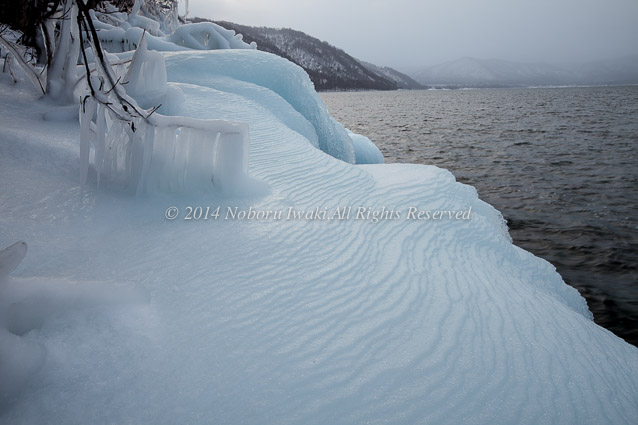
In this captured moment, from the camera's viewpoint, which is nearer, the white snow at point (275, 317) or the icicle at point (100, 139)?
the white snow at point (275, 317)

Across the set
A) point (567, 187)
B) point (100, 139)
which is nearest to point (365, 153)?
point (567, 187)

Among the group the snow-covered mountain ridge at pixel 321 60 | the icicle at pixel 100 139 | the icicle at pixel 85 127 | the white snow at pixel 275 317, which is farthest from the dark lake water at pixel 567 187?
the snow-covered mountain ridge at pixel 321 60

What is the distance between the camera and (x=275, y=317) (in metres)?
2.20

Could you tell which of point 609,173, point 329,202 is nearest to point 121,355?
point 329,202

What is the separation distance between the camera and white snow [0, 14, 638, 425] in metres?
1.63

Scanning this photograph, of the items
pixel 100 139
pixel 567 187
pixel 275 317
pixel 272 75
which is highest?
pixel 272 75

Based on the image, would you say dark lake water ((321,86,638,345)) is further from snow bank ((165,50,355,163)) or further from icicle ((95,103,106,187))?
icicle ((95,103,106,187))

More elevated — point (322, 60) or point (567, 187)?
point (322, 60)

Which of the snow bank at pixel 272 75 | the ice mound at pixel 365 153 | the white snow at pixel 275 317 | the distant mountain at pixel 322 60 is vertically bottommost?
the white snow at pixel 275 317

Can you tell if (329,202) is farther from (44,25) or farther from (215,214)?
(44,25)

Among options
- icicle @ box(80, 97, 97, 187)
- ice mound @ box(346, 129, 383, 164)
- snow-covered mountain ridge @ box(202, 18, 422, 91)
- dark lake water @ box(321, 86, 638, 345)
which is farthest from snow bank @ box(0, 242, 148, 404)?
snow-covered mountain ridge @ box(202, 18, 422, 91)

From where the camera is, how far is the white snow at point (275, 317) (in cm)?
163

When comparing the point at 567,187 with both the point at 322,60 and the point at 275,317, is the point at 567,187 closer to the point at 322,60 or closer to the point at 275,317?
the point at 275,317

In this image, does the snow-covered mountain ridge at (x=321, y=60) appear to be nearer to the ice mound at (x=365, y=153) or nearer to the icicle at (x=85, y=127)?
the ice mound at (x=365, y=153)
